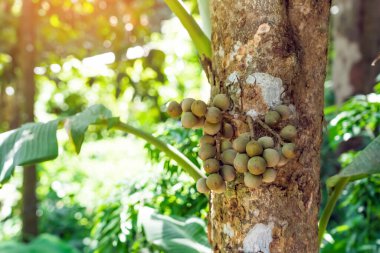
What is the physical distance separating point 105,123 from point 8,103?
16.7 ft

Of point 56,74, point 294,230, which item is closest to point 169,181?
point 294,230

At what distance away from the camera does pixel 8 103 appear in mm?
6391

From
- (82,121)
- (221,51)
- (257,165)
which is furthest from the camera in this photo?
(82,121)

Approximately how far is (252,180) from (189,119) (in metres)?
0.19

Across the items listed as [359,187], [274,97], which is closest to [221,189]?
[274,97]

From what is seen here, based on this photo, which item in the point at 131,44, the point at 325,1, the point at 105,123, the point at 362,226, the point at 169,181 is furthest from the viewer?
the point at 131,44

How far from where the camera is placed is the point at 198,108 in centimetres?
131

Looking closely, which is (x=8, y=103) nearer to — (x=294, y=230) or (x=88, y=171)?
(x=88, y=171)

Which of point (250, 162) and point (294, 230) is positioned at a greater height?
point (250, 162)

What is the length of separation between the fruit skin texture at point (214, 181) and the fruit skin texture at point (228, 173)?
0.01 meters

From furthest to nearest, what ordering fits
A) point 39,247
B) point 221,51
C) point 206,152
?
point 39,247 < point 221,51 < point 206,152

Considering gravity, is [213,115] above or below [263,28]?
below

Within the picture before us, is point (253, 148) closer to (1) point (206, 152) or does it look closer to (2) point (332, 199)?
(1) point (206, 152)

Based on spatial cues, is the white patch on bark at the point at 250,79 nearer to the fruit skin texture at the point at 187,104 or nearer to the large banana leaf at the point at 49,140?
the fruit skin texture at the point at 187,104
